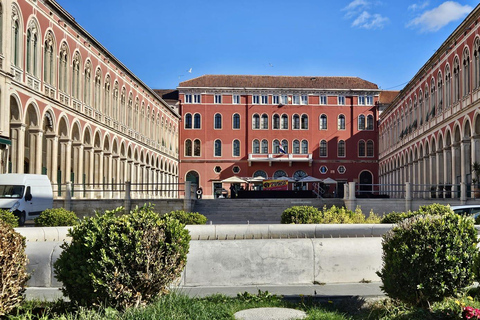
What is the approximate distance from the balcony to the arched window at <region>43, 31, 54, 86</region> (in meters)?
37.9

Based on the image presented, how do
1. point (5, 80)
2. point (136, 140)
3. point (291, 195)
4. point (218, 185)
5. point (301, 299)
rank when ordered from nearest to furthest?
point (301, 299), point (5, 80), point (291, 195), point (136, 140), point (218, 185)

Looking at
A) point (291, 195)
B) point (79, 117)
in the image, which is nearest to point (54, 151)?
point (79, 117)

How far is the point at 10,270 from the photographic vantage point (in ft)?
19.7

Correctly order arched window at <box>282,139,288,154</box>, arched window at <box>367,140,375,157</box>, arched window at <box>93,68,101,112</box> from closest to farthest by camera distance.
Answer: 1. arched window at <box>93,68,101,112</box>
2. arched window at <box>282,139,288,154</box>
3. arched window at <box>367,140,375,157</box>

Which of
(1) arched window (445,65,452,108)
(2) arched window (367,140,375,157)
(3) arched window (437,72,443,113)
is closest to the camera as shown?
(1) arched window (445,65,452,108)

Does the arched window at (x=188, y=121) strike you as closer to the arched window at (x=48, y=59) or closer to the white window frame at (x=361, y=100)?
the white window frame at (x=361, y=100)

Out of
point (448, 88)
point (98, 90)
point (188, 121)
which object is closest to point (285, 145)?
point (188, 121)

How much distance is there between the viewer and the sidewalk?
793cm

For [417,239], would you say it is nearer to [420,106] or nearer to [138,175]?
[420,106]

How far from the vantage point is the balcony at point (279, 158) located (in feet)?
221

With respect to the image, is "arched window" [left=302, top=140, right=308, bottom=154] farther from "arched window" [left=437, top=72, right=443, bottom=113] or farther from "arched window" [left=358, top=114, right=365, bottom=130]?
"arched window" [left=437, top=72, right=443, bottom=113]

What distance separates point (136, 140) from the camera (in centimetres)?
5075

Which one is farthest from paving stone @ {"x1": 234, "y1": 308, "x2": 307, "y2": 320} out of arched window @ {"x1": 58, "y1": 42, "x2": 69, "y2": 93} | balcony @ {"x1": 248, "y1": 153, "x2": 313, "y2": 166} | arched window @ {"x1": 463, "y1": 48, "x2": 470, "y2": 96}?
balcony @ {"x1": 248, "y1": 153, "x2": 313, "y2": 166}

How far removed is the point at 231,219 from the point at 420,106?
24.0m
